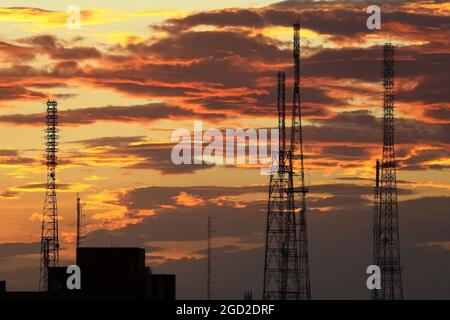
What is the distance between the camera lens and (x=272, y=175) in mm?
165875

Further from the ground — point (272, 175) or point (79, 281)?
point (272, 175)
